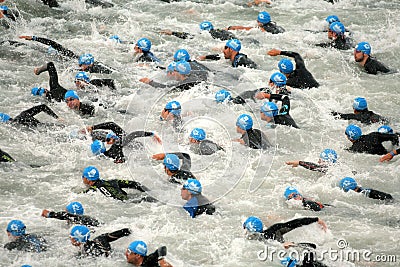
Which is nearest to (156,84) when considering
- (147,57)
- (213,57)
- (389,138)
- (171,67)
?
(171,67)

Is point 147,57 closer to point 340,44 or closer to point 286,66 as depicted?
point 286,66

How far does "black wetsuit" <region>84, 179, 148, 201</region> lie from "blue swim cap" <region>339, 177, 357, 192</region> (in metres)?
3.27

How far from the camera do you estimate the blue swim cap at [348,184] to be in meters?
10.7

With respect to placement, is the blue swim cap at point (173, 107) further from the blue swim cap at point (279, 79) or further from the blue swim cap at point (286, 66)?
the blue swim cap at point (286, 66)

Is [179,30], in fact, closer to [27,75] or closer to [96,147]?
[27,75]

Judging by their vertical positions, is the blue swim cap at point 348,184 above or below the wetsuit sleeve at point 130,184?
above

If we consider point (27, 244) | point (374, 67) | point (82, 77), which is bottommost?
point (27, 244)

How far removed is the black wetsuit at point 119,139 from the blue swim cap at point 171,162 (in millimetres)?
1242

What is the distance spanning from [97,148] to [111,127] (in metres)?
0.74

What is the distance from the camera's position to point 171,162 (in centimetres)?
1087

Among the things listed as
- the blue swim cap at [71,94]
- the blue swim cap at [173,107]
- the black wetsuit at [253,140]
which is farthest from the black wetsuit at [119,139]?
the black wetsuit at [253,140]

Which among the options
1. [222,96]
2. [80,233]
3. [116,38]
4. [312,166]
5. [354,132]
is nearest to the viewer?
[80,233]

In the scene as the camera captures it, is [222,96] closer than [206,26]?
Yes

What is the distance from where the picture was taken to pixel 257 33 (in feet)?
57.0
